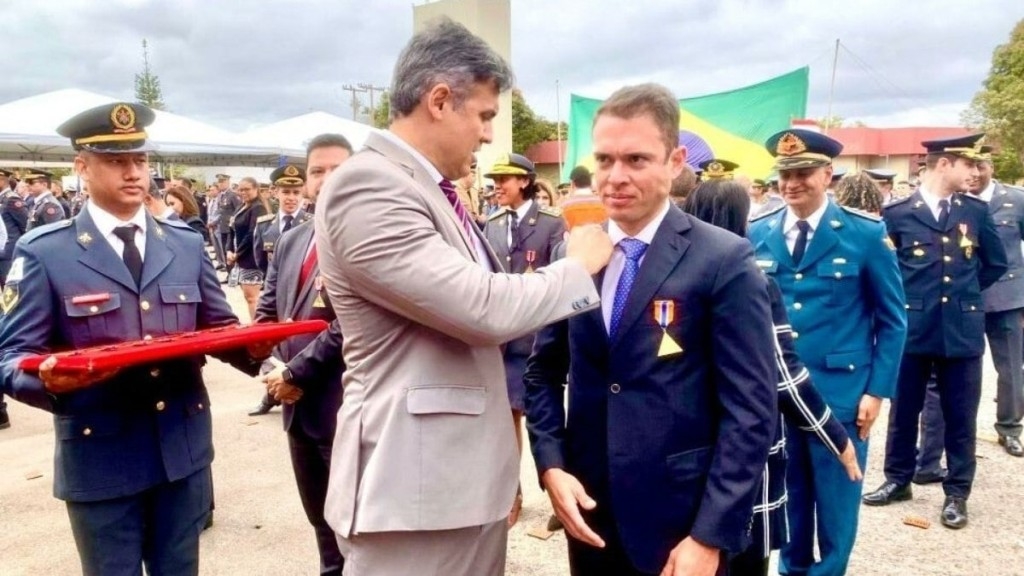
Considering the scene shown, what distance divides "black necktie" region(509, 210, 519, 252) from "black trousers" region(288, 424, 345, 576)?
283cm

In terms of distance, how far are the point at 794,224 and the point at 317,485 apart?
2489mm

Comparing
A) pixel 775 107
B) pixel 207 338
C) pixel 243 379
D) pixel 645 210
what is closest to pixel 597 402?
pixel 645 210

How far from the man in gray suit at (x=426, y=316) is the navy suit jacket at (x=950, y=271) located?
3.46 metres

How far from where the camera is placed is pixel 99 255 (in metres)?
2.27

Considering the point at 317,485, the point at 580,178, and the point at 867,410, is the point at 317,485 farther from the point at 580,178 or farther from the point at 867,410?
the point at 580,178

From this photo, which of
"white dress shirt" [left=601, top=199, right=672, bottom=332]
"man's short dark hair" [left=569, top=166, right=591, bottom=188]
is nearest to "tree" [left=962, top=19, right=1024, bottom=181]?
"man's short dark hair" [left=569, top=166, right=591, bottom=188]

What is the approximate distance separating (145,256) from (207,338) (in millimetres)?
624

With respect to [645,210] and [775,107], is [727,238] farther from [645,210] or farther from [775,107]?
[775,107]

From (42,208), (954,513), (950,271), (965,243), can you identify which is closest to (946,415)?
(954,513)

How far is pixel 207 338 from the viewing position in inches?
78.4

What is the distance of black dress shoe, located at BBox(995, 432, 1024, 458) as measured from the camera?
512 cm

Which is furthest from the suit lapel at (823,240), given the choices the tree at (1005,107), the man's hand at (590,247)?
the tree at (1005,107)

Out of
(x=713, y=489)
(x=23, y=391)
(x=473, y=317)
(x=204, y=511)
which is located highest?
(x=473, y=317)

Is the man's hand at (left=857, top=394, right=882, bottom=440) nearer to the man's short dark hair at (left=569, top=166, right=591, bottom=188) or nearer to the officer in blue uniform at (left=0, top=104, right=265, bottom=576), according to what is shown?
the officer in blue uniform at (left=0, top=104, right=265, bottom=576)
